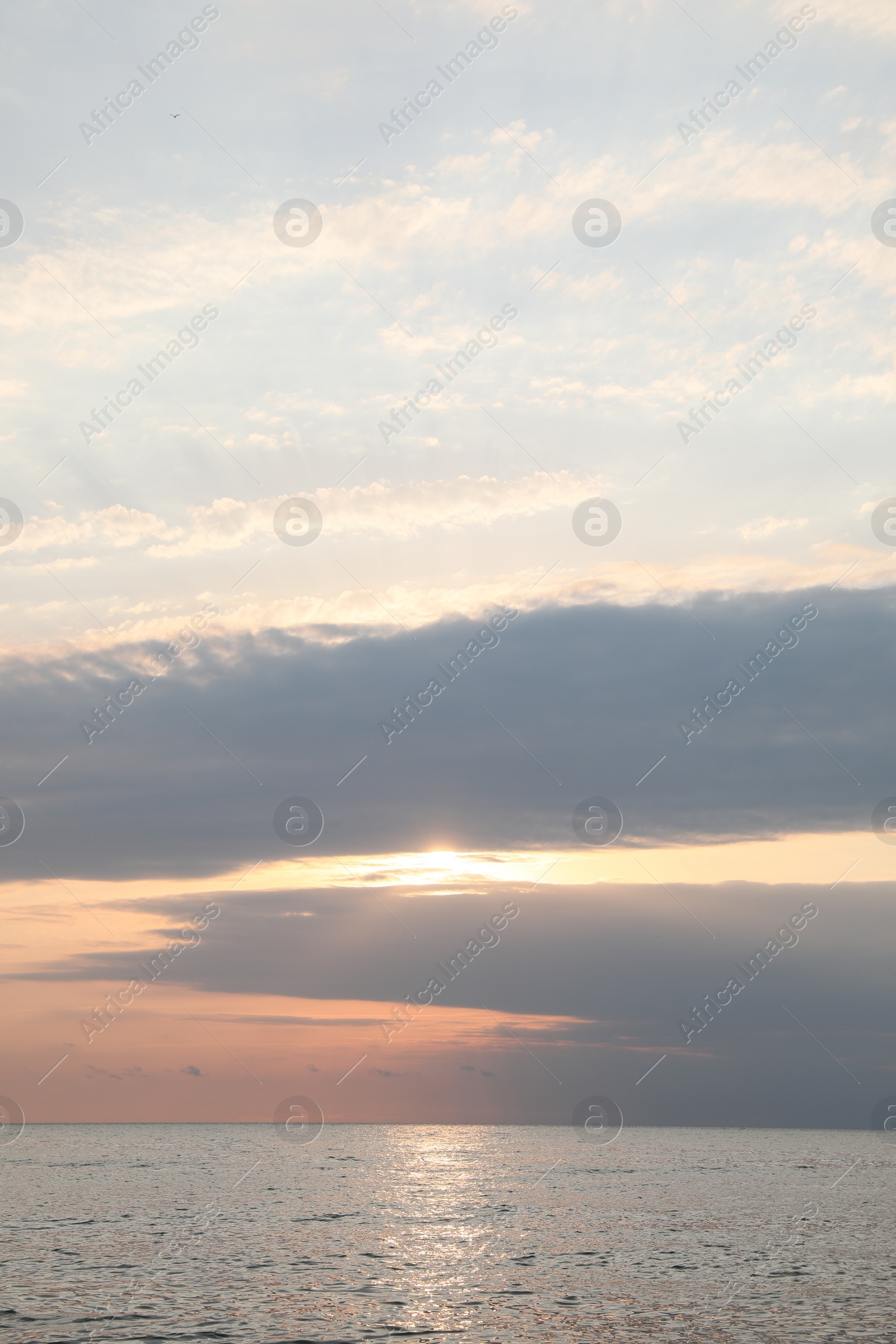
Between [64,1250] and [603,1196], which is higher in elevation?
[603,1196]

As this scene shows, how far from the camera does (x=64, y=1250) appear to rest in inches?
2564

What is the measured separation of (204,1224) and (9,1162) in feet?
410

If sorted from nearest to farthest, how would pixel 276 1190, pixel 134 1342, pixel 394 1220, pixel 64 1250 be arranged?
pixel 134 1342
pixel 64 1250
pixel 394 1220
pixel 276 1190

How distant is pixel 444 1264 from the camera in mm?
61031

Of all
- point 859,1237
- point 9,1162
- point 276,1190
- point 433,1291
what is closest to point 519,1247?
point 433,1291

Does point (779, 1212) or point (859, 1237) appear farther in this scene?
point (779, 1212)

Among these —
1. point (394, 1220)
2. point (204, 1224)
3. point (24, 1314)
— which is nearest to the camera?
point (24, 1314)

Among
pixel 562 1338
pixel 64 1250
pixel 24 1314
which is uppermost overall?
pixel 64 1250

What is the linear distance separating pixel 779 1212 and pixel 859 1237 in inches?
865

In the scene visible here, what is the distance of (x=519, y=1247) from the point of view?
228 feet

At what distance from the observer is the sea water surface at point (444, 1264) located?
43.2m

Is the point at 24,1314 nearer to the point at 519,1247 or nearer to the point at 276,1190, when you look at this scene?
the point at 519,1247

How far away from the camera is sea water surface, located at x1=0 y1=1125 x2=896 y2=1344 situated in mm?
43219

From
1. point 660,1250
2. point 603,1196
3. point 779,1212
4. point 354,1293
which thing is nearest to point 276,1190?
point 603,1196
